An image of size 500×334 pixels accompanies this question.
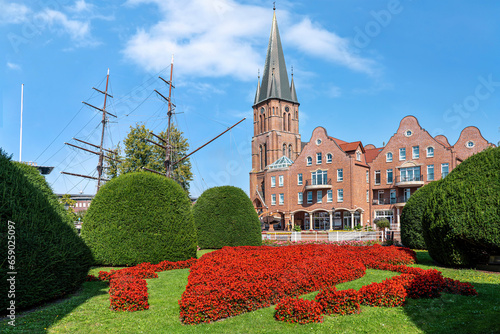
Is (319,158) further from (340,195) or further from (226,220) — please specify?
(226,220)

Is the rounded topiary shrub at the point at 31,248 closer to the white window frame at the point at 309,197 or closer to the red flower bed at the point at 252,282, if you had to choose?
the red flower bed at the point at 252,282

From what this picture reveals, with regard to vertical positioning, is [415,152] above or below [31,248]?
above

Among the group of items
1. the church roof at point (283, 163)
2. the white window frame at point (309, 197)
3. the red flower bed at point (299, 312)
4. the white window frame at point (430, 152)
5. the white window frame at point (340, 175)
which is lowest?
the red flower bed at point (299, 312)

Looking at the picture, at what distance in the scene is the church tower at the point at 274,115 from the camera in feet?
266

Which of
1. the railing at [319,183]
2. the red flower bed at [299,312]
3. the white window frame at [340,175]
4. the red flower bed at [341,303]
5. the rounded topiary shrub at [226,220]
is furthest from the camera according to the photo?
A: the railing at [319,183]

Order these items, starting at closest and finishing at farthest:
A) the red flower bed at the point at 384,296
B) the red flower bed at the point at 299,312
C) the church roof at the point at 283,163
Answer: the red flower bed at the point at 299,312, the red flower bed at the point at 384,296, the church roof at the point at 283,163

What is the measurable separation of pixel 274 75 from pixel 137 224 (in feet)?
247

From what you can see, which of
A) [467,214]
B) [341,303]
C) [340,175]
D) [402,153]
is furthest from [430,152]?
[341,303]

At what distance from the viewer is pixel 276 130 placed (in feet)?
269

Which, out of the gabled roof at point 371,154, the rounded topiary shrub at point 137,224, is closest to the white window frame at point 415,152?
the gabled roof at point 371,154

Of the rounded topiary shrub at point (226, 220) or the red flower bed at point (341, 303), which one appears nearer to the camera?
the red flower bed at point (341, 303)

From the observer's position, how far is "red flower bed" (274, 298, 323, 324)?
7.48m

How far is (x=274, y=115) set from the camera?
83438 millimetres

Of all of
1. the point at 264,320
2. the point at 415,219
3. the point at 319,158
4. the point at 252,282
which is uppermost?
the point at 319,158
